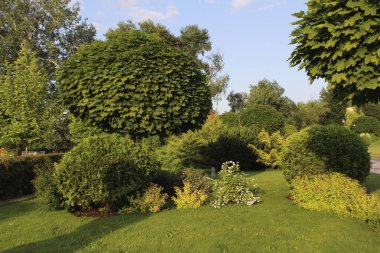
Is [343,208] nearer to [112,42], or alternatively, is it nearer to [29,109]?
[112,42]

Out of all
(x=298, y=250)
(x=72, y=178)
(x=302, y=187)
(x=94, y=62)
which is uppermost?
(x=94, y=62)

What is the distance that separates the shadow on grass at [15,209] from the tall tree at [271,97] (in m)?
46.0

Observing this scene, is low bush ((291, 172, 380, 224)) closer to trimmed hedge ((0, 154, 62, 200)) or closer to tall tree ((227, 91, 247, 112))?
trimmed hedge ((0, 154, 62, 200))

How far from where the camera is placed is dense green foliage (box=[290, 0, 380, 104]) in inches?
256

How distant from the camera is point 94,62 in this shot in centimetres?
1181

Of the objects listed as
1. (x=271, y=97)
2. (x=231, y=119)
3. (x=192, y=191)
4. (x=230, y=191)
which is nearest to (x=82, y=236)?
(x=192, y=191)

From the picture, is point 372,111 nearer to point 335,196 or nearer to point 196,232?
point 335,196

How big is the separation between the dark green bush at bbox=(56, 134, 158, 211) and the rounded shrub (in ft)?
15.0

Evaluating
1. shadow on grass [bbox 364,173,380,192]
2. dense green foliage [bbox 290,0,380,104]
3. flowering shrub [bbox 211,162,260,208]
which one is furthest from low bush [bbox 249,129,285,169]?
dense green foliage [bbox 290,0,380,104]

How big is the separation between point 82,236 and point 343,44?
6.26 meters

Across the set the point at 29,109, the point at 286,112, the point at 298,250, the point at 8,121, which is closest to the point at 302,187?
the point at 298,250

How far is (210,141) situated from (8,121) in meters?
13.5

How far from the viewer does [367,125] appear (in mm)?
55531

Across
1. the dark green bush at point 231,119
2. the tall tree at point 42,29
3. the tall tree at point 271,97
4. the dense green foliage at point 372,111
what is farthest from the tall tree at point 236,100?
the dark green bush at point 231,119
